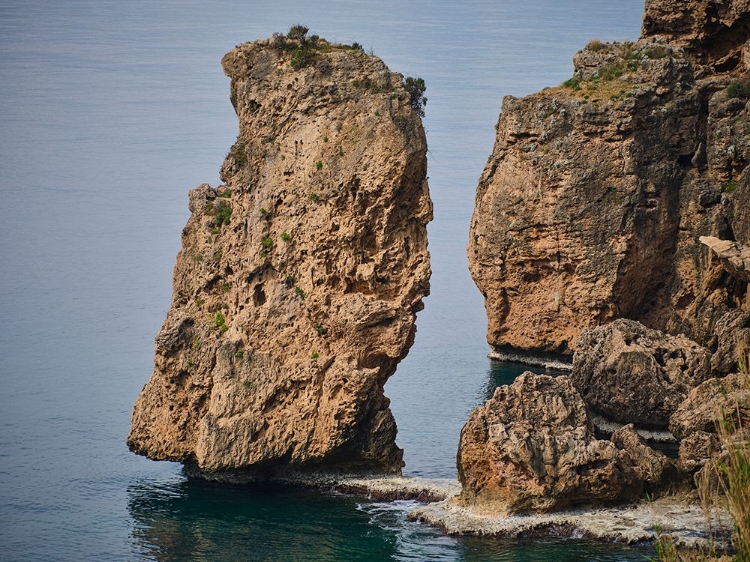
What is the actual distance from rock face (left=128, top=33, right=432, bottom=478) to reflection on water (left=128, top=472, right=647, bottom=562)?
123 centimetres

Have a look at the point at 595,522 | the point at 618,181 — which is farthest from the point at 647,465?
the point at 618,181

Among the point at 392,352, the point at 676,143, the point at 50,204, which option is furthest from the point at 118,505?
the point at 50,204

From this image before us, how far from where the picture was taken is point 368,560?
4528 cm

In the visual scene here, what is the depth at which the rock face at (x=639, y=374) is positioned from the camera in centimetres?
5681

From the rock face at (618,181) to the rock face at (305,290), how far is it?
18996 millimetres

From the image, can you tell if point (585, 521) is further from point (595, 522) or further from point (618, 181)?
point (618, 181)

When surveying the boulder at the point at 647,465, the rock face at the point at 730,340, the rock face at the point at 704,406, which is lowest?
the boulder at the point at 647,465

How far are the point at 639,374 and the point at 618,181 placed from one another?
13.6 meters

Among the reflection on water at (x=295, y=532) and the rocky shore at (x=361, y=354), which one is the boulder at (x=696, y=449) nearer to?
the rocky shore at (x=361, y=354)

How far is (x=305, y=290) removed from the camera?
166ft

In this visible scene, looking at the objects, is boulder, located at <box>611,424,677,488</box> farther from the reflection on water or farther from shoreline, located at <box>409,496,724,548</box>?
the reflection on water

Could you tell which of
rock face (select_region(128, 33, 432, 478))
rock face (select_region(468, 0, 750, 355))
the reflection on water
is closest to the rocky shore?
rock face (select_region(128, 33, 432, 478))

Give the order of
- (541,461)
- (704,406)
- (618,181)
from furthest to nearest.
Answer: (618,181) < (704,406) < (541,461)

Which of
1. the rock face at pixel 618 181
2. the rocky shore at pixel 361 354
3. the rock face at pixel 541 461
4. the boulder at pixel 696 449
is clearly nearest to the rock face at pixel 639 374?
the rocky shore at pixel 361 354
